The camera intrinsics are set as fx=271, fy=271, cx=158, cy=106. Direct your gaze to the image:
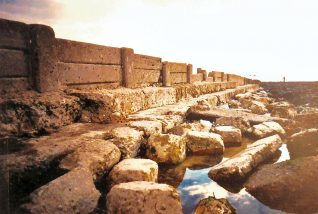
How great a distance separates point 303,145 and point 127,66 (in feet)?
12.6

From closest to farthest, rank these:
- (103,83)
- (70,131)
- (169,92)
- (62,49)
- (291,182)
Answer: (291,182) → (70,131) → (62,49) → (103,83) → (169,92)

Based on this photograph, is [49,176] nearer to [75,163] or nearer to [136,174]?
[75,163]

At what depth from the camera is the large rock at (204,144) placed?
4.00 metres

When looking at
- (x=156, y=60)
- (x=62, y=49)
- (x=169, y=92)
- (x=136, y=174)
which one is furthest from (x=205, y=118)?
(x=136, y=174)

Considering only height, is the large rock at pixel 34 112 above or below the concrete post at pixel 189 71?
below

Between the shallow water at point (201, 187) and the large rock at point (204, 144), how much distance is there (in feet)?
0.39

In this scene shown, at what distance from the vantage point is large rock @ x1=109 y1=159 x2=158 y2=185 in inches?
101

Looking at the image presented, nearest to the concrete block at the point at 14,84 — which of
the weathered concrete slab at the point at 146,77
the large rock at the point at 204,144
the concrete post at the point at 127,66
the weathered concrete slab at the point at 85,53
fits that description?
the weathered concrete slab at the point at 85,53

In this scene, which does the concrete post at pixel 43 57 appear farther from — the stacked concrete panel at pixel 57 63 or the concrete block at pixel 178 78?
the concrete block at pixel 178 78

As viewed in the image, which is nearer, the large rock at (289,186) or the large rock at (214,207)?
the large rock at (214,207)

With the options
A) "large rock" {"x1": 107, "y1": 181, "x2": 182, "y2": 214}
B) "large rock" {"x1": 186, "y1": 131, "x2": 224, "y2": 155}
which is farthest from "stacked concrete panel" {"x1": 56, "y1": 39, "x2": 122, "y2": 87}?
"large rock" {"x1": 107, "y1": 181, "x2": 182, "y2": 214}

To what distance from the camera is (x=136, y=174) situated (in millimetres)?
2564

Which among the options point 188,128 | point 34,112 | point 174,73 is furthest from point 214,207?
point 174,73

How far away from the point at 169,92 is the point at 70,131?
4613 mm
